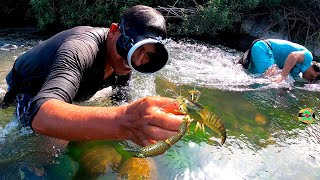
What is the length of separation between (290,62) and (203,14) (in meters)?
3.14

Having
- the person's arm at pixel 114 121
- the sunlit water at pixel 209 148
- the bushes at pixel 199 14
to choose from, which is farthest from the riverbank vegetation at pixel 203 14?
the person's arm at pixel 114 121

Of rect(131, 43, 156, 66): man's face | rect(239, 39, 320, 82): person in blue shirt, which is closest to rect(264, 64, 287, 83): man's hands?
rect(239, 39, 320, 82): person in blue shirt

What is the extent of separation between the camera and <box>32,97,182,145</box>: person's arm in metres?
1.43

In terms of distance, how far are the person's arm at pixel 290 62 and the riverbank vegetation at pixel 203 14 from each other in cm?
274

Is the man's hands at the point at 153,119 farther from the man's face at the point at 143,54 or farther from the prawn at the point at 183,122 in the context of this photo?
the man's face at the point at 143,54

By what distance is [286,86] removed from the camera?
596cm

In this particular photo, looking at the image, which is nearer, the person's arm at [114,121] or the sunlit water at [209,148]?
the person's arm at [114,121]

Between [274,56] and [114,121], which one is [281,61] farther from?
[114,121]

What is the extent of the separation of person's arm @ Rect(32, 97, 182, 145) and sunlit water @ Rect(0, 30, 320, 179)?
1.00 m

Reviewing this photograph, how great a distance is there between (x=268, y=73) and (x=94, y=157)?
4336 mm

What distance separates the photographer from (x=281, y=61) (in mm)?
6551

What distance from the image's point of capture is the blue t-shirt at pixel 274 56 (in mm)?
6297

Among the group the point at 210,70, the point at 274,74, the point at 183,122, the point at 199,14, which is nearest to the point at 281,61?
the point at 274,74

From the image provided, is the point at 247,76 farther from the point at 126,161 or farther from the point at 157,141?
the point at 157,141
